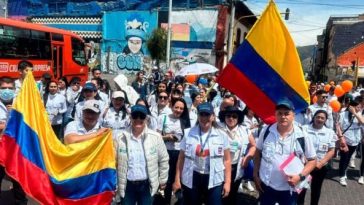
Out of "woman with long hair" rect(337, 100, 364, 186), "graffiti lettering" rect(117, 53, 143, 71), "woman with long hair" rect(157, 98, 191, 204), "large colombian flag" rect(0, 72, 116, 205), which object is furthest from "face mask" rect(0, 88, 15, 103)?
"graffiti lettering" rect(117, 53, 143, 71)

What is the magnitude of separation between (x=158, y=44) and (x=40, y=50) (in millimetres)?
13548

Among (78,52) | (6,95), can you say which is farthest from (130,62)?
(6,95)

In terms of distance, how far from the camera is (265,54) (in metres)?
4.94

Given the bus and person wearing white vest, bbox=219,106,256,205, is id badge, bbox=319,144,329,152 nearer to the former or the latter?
person wearing white vest, bbox=219,106,256,205

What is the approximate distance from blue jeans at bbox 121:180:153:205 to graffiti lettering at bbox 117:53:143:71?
97.3 ft

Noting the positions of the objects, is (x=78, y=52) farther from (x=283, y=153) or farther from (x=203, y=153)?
(x=283, y=153)

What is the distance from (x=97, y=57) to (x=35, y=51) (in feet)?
62.5

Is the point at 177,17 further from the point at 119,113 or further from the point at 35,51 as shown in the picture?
the point at 119,113

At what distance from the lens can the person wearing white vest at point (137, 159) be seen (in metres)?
4.00

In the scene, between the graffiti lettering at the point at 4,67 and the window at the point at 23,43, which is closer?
the graffiti lettering at the point at 4,67

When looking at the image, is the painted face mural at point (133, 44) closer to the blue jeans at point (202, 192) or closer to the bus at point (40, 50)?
the bus at point (40, 50)

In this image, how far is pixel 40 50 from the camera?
54.7ft

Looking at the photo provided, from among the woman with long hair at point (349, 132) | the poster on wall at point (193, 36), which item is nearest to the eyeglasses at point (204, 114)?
the woman with long hair at point (349, 132)

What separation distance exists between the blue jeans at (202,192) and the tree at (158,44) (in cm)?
2544
